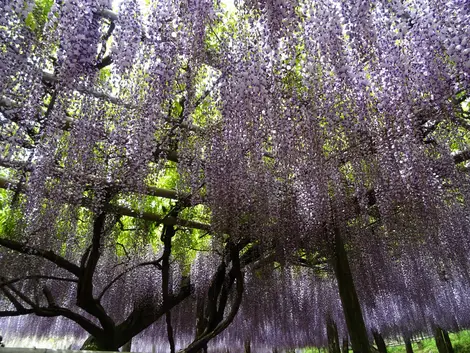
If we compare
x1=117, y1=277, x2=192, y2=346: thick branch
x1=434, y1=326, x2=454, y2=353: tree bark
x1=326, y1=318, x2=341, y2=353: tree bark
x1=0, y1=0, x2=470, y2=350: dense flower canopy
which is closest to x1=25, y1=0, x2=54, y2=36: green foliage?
x1=0, y1=0, x2=470, y2=350: dense flower canopy

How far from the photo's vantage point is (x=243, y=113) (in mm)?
4195

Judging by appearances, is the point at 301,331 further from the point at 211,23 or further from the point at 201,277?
the point at 211,23

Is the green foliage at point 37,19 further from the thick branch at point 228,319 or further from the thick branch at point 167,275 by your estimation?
the thick branch at point 228,319

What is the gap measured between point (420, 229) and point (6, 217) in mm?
6948

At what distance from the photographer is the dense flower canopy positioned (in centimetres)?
368

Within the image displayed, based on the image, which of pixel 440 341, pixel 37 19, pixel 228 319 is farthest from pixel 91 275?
pixel 440 341

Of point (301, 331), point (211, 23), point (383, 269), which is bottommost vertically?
point (301, 331)

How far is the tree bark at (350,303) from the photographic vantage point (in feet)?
15.7

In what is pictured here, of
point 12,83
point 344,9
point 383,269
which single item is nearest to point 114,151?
point 12,83

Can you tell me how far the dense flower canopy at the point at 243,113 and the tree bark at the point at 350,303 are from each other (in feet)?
0.75

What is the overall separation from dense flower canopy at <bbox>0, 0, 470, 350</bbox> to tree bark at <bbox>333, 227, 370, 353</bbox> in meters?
0.23

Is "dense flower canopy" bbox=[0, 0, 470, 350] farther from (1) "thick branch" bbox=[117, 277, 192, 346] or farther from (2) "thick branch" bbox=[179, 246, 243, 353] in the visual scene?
(1) "thick branch" bbox=[117, 277, 192, 346]

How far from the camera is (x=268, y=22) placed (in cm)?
356

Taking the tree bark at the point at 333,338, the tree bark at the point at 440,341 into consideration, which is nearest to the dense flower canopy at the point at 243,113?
the tree bark at the point at 333,338
